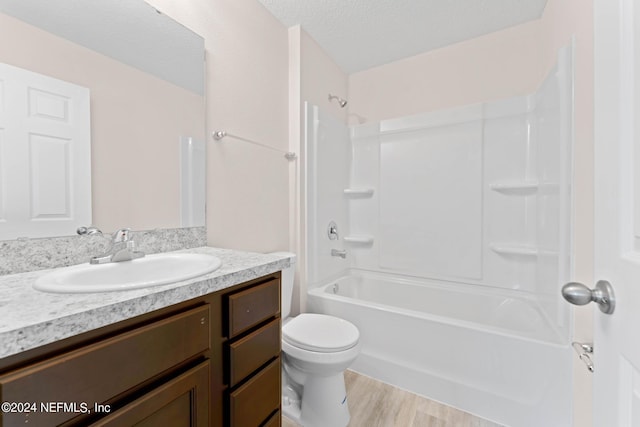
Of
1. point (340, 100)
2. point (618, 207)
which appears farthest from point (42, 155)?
point (340, 100)

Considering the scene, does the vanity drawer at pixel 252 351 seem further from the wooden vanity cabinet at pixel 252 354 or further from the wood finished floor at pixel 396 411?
the wood finished floor at pixel 396 411

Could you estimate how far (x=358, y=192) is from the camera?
101 inches

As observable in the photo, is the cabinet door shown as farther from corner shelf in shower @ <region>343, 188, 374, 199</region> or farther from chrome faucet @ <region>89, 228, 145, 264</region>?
corner shelf in shower @ <region>343, 188, 374, 199</region>

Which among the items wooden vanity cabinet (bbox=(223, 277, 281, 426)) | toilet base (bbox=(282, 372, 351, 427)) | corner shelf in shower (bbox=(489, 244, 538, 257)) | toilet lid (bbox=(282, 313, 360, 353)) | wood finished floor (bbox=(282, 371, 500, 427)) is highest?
corner shelf in shower (bbox=(489, 244, 538, 257))

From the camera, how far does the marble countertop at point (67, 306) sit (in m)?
A: 0.45

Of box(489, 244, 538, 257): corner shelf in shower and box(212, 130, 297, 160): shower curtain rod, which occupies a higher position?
box(212, 130, 297, 160): shower curtain rod

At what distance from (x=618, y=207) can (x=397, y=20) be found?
1.94m

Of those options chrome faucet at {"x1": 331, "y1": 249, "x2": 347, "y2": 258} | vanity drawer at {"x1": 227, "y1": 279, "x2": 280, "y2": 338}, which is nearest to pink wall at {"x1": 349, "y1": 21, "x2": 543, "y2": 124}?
chrome faucet at {"x1": 331, "y1": 249, "x2": 347, "y2": 258}

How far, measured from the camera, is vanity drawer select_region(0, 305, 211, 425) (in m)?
0.45

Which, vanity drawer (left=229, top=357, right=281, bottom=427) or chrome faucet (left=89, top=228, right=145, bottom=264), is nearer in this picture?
vanity drawer (left=229, top=357, right=281, bottom=427)

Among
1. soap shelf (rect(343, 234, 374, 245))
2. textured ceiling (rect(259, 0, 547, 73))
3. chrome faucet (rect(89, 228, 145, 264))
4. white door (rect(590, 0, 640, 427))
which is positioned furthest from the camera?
soap shelf (rect(343, 234, 374, 245))

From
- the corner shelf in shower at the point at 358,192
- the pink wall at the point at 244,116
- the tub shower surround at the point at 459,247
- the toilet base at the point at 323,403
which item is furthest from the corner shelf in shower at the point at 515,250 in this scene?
the pink wall at the point at 244,116

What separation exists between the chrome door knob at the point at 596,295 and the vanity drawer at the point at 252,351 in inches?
33.0

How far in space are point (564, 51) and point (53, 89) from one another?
220 cm
